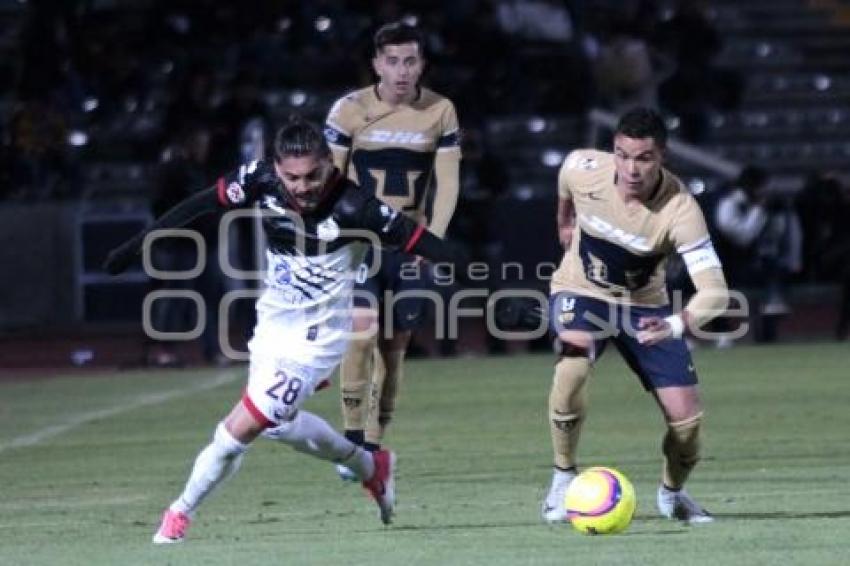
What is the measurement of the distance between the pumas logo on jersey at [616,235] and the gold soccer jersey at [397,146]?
1968 millimetres

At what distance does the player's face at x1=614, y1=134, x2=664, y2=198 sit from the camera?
10312 mm

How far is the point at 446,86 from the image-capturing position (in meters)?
25.8

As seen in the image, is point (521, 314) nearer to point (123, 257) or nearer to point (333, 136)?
point (123, 257)

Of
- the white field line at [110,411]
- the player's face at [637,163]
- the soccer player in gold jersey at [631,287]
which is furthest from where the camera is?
the white field line at [110,411]

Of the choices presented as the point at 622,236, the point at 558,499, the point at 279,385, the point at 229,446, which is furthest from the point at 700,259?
the point at 229,446

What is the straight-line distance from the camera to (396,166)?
41.7 ft

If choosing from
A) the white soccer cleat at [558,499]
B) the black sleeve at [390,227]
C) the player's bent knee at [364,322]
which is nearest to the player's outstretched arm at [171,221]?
the black sleeve at [390,227]

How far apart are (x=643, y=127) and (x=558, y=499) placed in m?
1.87

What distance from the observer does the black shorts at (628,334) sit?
420 inches

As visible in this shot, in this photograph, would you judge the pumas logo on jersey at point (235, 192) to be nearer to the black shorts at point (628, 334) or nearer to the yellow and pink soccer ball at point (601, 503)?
the black shorts at point (628, 334)

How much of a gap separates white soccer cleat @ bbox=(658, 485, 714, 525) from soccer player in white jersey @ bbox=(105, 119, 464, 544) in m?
1.69

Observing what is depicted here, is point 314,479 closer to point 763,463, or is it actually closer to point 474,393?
point 763,463

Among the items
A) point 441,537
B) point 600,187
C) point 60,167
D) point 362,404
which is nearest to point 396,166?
point 362,404

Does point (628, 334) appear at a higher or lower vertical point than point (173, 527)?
higher
